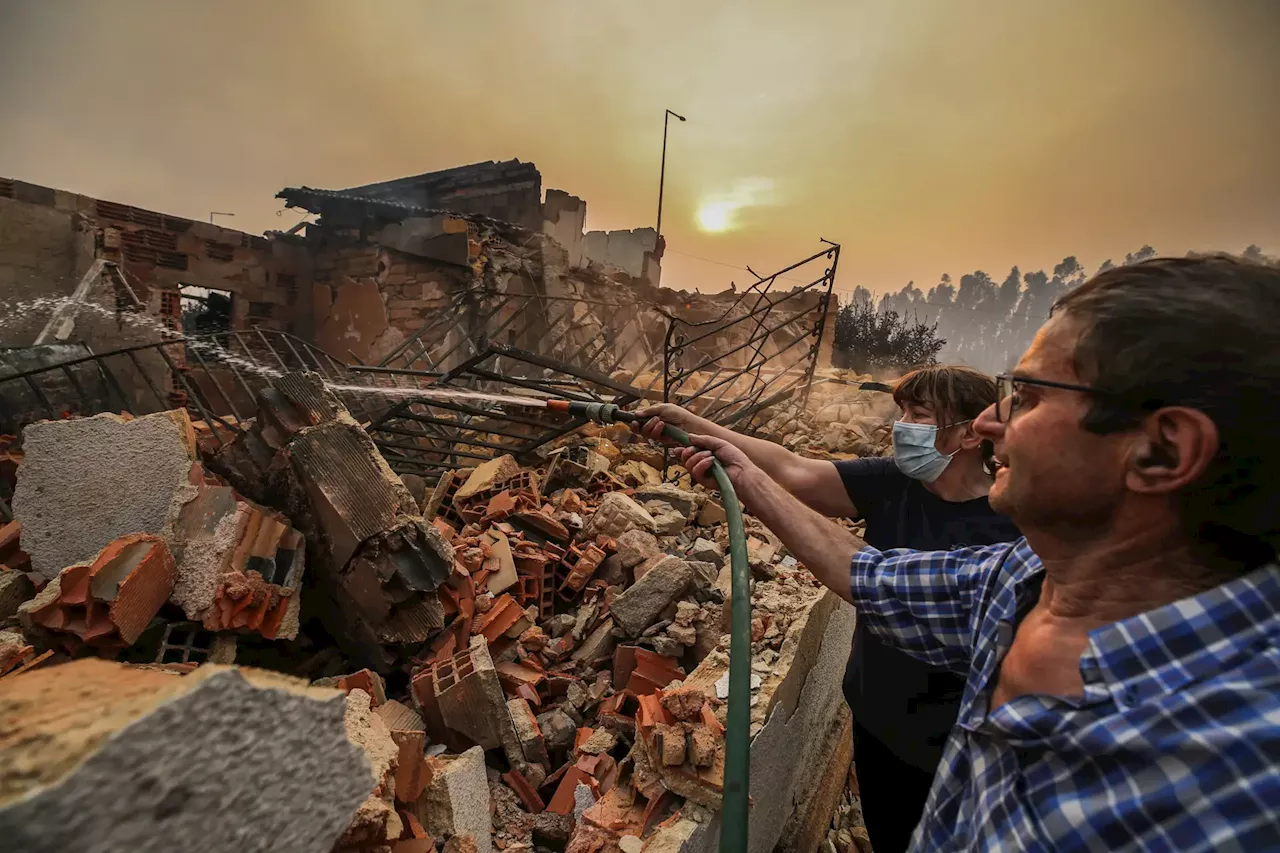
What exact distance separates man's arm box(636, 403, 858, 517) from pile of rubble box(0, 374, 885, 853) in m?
0.74

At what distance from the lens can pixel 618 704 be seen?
273 cm

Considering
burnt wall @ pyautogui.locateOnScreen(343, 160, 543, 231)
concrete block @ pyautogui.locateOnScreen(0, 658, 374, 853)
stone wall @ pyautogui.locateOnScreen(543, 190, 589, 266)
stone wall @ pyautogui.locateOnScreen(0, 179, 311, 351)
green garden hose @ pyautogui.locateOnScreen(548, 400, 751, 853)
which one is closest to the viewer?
concrete block @ pyautogui.locateOnScreen(0, 658, 374, 853)

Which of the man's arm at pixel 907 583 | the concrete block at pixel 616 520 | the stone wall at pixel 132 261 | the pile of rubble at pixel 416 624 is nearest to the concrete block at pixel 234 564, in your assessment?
the pile of rubble at pixel 416 624

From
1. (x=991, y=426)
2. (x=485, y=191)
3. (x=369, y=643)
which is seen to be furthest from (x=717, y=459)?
(x=485, y=191)

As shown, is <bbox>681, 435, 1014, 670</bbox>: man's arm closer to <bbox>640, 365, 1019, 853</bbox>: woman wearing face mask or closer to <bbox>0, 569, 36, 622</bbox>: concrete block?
<bbox>640, 365, 1019, 853</bbox>: woman wearing face mask

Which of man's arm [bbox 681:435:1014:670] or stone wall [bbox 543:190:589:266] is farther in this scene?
stone wall [bbox 543:190:589:266]

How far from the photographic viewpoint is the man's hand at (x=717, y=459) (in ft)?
6.60

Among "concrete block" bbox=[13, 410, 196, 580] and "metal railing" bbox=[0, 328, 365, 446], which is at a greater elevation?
"metal railing" bbox=[0, 328, 365, 446]

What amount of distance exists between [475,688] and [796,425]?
811cm

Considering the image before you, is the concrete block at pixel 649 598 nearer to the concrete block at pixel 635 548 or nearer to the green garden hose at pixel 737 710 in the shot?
the concrete block at pixel 635 548

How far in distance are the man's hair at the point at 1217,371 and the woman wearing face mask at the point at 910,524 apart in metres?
1.04

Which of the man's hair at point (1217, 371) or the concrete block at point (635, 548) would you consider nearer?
the man's hair at point (1217, 371)

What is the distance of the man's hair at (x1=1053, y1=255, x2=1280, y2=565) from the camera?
2.41 ft

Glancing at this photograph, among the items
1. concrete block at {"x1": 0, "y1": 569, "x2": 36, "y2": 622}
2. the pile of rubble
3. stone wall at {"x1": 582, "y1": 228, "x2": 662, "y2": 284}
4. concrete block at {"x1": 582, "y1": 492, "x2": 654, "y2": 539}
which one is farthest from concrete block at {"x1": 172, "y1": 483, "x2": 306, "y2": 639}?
stone wall at {"x1": 582, "y1": 228, "x2": 662, "y2": 284}
